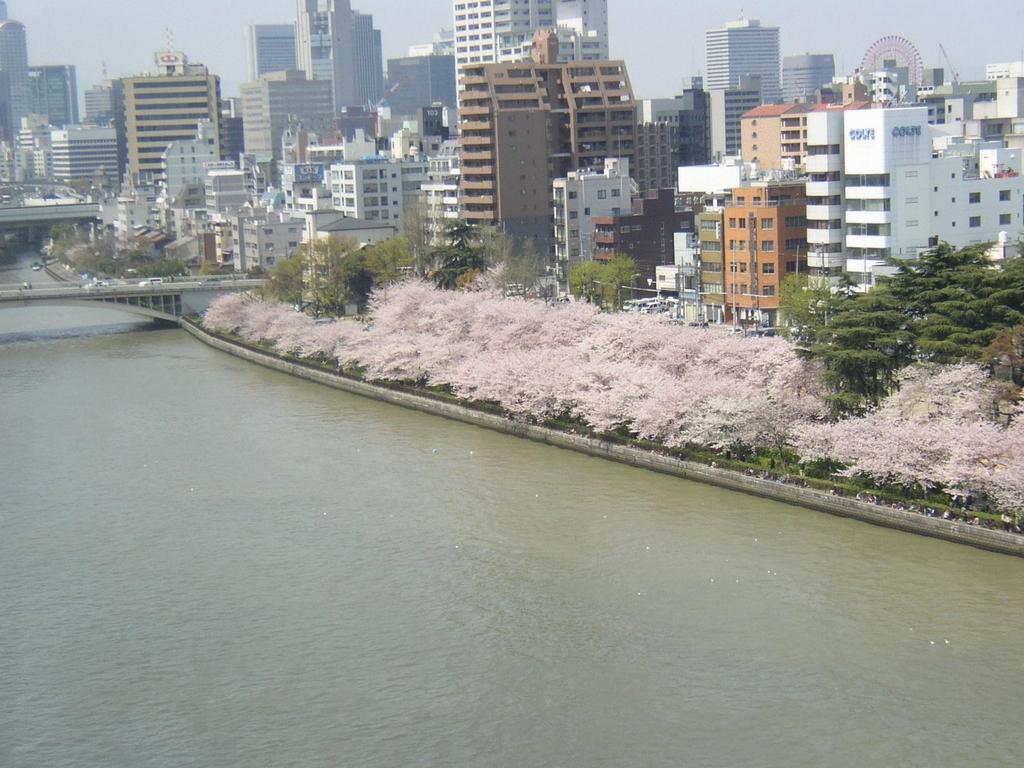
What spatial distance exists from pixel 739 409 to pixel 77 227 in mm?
33750

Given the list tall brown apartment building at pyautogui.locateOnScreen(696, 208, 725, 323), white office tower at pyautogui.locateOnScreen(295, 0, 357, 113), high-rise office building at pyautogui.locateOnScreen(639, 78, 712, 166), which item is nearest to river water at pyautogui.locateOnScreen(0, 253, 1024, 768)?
tall brown apartment building at pyautogui.locateOnScreen(696, 208, 725, 323)

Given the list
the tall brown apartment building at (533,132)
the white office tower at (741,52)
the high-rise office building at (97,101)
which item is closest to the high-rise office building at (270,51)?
the high-rise office building at (97,101)

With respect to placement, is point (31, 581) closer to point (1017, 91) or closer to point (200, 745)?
point (200, 745)

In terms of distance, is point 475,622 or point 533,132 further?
point 533,132

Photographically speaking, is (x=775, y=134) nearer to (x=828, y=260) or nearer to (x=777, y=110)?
(x=777, y=110)

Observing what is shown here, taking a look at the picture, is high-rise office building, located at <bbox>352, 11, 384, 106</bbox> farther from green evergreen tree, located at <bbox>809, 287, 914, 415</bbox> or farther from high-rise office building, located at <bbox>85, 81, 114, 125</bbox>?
green evergreen tree, located at <bbox>809, 287, 914, 415</bbox>

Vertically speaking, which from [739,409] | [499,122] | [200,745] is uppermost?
[499,122]

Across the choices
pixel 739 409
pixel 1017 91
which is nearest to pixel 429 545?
pixel 739 409

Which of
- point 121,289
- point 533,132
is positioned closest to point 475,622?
point 121,289

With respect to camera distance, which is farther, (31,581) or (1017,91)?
(1017,91)

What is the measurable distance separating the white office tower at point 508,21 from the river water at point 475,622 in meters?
34.7

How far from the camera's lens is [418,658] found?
281 inches

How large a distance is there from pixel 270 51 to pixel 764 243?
2903 inches

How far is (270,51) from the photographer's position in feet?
282
